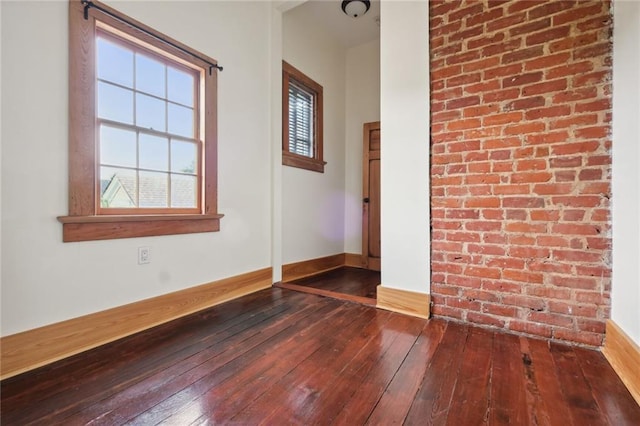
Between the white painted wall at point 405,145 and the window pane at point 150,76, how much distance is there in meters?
1.67

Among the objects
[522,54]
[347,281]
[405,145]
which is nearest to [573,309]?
[405,145]

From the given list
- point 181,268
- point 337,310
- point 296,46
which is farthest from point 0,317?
point 296,46

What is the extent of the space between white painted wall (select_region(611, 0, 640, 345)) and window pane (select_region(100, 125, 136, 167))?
2.78 meters

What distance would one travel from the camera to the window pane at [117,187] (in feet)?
6.16

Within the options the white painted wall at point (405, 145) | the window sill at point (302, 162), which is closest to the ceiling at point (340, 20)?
the white painted wall at point (405, 145)

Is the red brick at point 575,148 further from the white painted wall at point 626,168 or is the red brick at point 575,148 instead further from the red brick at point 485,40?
the red brick at point 485,40

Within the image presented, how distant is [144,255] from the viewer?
2.03 meters

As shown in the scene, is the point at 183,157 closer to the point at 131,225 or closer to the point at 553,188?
the point at 131,225

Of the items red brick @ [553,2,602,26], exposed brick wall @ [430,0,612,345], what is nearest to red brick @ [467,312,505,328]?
exposed brick wall @ [430,0,612,345]

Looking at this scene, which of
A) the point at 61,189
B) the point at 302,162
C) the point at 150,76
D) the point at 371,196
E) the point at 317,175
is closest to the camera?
the point at 61,189

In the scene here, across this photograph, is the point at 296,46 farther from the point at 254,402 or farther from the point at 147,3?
the point at 254,402

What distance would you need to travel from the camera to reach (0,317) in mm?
1440

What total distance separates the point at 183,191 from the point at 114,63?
3.03 ft

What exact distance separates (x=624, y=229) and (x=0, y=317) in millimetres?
3088
